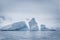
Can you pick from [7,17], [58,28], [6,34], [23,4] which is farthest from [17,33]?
[58,28]

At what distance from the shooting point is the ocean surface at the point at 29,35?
2287mm

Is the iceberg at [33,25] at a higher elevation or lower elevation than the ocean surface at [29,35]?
higher

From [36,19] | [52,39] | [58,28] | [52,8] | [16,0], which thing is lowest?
[52,39]

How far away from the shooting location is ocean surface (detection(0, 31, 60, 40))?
2287 millimetres

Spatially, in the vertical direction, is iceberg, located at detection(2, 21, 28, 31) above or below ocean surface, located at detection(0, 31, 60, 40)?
above

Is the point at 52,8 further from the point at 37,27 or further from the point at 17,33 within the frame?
the point at 17,33

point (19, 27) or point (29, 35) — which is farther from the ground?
point (19, 27)

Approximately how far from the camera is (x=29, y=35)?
2.30m

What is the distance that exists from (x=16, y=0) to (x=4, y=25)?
0.48m

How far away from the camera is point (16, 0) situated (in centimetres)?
236

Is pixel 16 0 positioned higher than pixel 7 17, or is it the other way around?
pixel 16 0

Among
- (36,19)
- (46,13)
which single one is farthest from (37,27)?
(46,13)

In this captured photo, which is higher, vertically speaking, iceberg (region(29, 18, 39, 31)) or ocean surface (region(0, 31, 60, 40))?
iceberg (region(29, 18, 39, 31))

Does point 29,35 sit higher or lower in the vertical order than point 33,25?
lower
